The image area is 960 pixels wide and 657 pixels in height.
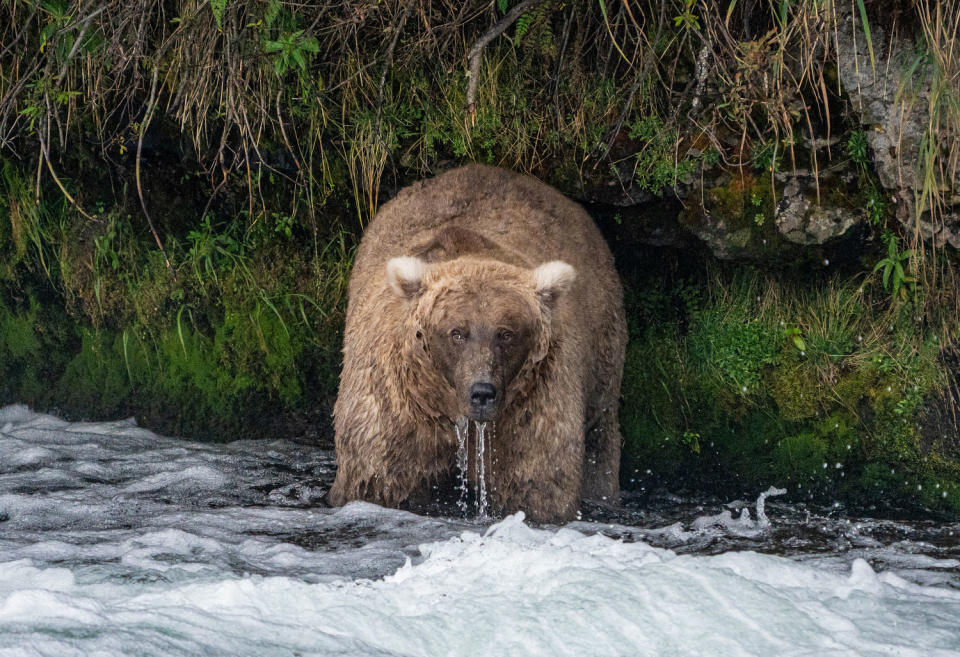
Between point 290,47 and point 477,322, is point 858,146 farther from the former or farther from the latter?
point 290,47

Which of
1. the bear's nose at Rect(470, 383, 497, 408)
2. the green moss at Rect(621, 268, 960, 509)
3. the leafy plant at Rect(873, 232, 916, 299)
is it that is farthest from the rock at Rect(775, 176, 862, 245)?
the bear's nose at Rect(470, 383, 497, 408)

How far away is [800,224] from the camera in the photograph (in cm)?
607

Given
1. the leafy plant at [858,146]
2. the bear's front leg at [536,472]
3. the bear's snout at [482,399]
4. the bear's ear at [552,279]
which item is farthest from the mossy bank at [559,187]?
the bear's snout at [482,399]

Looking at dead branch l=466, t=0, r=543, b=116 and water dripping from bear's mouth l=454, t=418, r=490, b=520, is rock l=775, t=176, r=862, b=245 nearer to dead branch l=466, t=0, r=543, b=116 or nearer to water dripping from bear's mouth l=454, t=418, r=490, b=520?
dead branch l=466, t=0, r=543, b=116

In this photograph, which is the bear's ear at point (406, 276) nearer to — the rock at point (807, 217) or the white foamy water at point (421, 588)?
the white foamy water at point (421, 588)

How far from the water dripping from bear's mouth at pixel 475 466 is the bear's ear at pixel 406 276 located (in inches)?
25.2

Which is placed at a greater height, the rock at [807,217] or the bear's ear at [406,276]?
the rock at [807,217]

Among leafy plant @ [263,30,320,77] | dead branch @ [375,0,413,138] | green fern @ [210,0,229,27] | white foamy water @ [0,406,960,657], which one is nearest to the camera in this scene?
white foamy water @ [0,406,960,657]

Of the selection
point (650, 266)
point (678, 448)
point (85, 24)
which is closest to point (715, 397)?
point (678, 448)

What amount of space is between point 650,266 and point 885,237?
158 centimetres

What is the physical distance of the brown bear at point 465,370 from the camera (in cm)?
514

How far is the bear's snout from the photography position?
4.88 metres

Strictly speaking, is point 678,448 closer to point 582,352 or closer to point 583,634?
point 582,352

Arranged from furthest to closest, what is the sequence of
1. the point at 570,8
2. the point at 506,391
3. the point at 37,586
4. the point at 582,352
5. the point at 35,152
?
the point at 35,152 → the point at 570,8 → the point at 582,352 → the point at 506,391 → the point at 37,586
